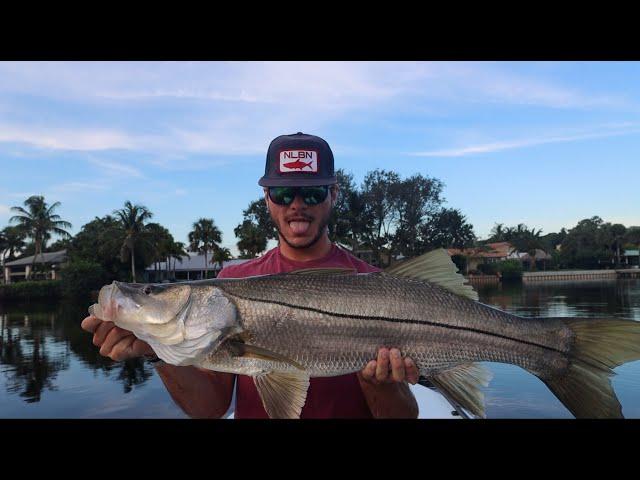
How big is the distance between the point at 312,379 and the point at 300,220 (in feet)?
3.54

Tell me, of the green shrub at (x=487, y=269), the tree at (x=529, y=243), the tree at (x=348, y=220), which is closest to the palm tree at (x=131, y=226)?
the tree at (x=348, y=220)

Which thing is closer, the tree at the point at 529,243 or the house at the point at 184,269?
the house at the point at 184,269

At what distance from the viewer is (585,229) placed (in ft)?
284

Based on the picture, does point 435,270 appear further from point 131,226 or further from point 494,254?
point 494,254

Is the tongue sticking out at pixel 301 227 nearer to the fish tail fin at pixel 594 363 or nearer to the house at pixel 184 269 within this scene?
the fish tail fin at pixel 594 363

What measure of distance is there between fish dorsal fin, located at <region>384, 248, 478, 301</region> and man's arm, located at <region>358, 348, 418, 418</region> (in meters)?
0.46

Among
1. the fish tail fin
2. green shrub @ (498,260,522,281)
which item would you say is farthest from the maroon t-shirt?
green shrub @ (498,260,522,281)

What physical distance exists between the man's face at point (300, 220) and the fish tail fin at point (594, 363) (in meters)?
1.64

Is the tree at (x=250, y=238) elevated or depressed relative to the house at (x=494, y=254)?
elevated

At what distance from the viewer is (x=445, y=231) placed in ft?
176

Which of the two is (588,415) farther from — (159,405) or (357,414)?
(159,405)

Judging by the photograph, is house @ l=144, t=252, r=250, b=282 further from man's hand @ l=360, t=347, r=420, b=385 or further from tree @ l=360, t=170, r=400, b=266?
man's hand @ l=360, t=347, r=420, b=385

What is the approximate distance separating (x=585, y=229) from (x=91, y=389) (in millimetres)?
90871

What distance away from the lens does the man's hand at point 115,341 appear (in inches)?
101
